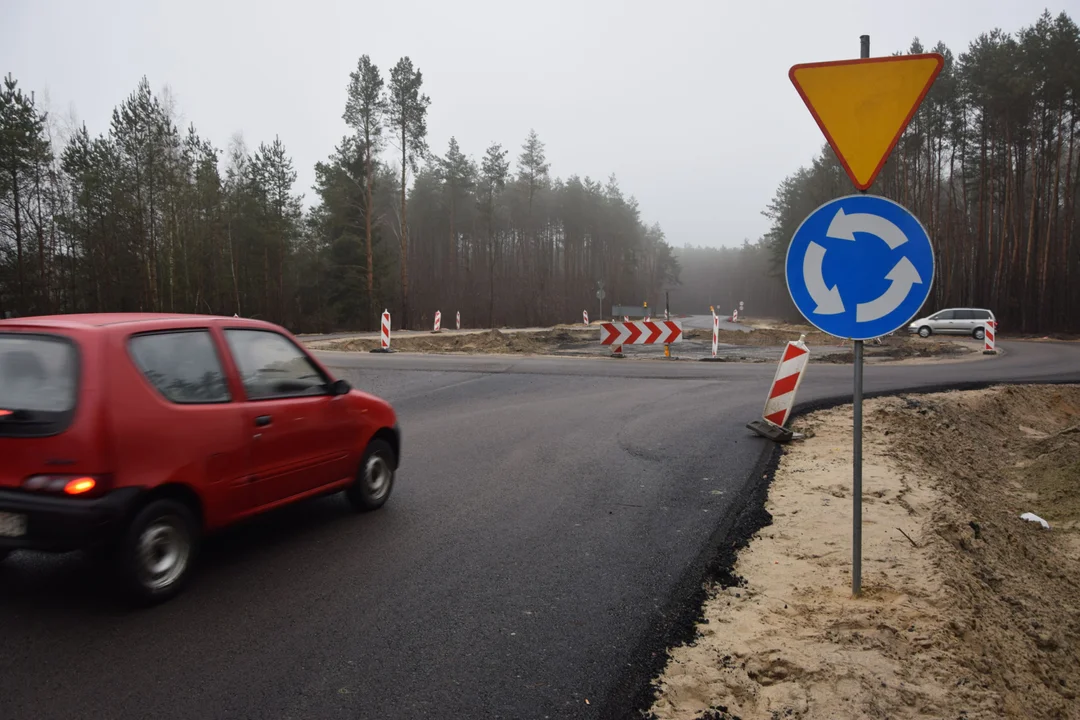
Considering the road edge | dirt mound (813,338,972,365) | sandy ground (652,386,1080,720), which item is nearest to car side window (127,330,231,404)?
the road edge

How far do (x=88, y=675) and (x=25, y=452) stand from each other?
128cm

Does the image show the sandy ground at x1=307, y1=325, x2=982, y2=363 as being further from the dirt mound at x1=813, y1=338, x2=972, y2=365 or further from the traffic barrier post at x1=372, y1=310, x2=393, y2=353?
A: the traffic barrier post at x1=372, y1=310, x2=393, y2=353

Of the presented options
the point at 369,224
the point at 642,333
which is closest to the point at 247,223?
the point at 369,224

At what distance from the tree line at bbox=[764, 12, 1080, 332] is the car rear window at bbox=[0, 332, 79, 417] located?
46.2 metres

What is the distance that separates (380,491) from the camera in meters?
6.02

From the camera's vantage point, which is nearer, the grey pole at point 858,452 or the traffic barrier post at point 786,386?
the grey pole at point 858,452

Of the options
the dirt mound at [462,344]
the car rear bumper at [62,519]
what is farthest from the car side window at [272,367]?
the dirt mound at [462,344]

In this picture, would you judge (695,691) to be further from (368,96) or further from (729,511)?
(368,96)

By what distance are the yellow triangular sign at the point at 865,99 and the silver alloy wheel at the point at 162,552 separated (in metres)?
4.28

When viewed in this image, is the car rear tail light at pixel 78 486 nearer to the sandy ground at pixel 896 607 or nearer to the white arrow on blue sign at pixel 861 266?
the sandy ground at pixel 896 607

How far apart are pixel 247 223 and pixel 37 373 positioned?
51.6m

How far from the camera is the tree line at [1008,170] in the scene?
126 feet

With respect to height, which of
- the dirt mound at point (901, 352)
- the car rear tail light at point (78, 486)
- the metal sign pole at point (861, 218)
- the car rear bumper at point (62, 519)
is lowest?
the dirt mound at point (901, 352)

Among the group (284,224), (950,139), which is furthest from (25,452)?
(950,139)
